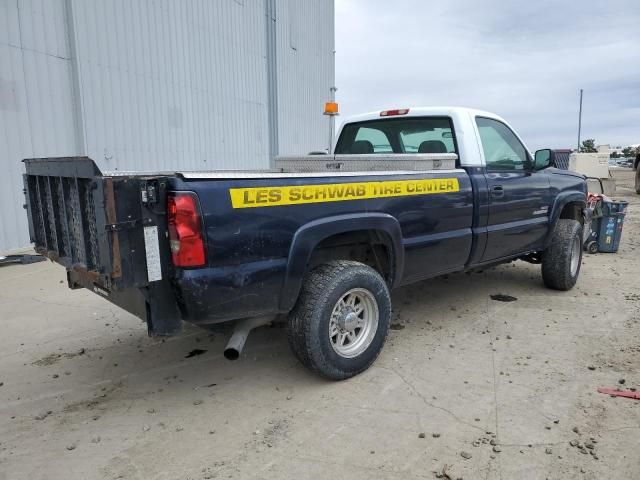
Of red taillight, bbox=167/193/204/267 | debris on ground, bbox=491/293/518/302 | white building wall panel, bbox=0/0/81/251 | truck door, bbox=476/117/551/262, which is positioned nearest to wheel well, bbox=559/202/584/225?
truck door, bbox=476/117/551/262

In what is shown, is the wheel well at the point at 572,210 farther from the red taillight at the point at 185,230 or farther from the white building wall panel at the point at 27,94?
the white building wall panel at the point at 27,94

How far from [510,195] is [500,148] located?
1.67 ft

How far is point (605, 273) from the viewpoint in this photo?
6.74 metres

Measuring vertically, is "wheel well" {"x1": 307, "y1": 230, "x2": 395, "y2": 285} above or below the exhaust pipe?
above

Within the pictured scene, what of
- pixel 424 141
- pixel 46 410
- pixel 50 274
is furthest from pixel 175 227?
pixel 50 274

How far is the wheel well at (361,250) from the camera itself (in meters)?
3.52

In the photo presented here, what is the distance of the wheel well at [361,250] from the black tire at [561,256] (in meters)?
2.69

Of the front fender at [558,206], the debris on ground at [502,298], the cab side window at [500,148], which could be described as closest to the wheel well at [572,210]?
the front fender at [558,206]

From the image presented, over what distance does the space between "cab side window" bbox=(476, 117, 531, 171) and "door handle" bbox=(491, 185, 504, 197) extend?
18cm

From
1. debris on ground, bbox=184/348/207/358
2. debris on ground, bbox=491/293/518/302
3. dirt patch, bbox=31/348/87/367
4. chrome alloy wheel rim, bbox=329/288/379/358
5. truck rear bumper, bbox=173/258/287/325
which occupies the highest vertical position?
truck rear bumper, bbox=173/258/287/325

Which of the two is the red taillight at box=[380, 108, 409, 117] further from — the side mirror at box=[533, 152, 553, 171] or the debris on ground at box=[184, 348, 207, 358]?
the debris on ground at box=[184, 348, 207, 358]

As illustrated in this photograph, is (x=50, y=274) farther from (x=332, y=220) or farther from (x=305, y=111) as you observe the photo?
(x=305, y=111)

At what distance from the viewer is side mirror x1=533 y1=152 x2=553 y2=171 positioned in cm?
525

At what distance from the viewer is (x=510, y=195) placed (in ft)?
16.0
